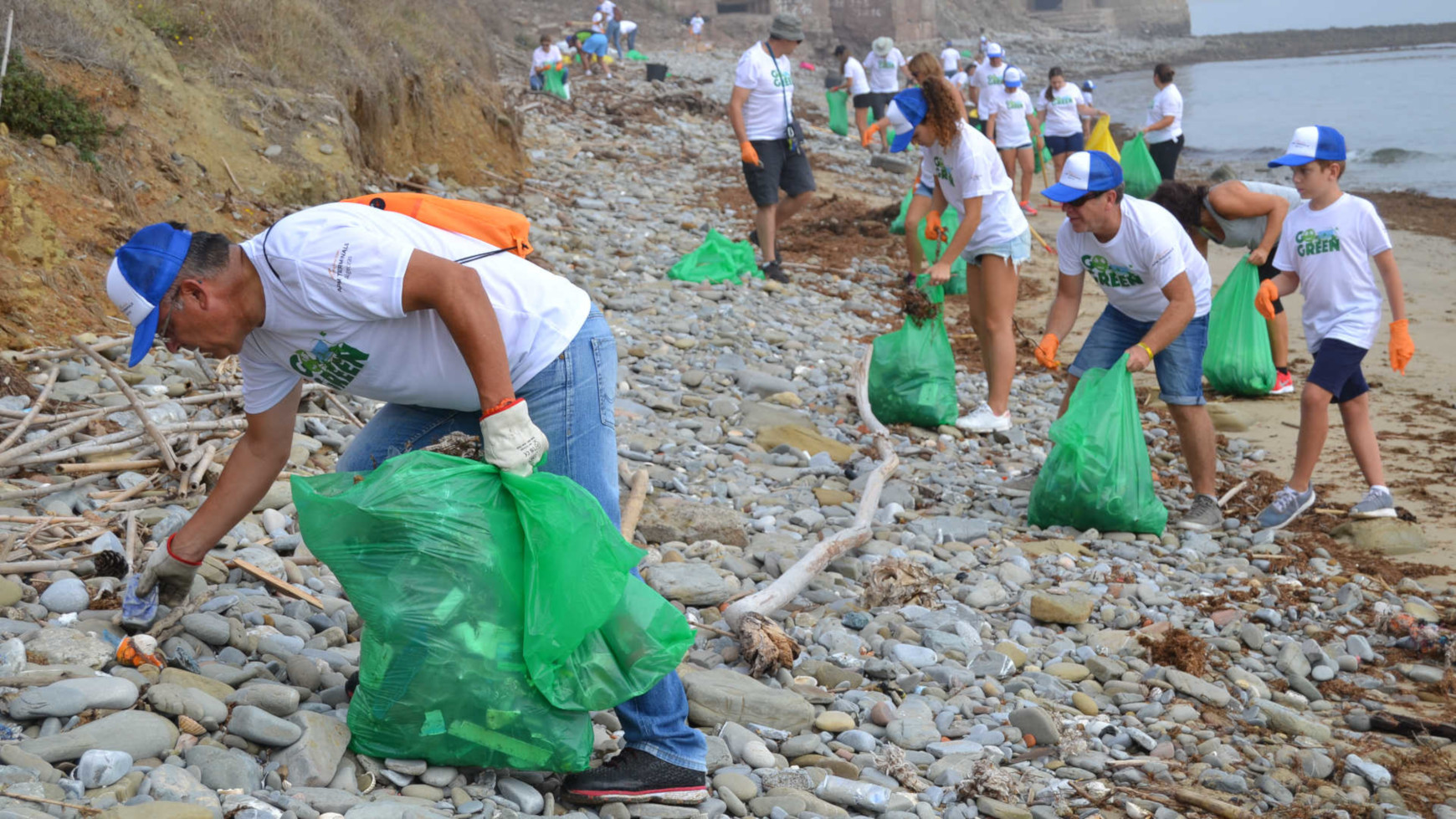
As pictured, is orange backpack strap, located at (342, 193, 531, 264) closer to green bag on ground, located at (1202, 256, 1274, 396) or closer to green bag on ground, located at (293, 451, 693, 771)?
green bag on ground, located at (293, 451, 693, 771)

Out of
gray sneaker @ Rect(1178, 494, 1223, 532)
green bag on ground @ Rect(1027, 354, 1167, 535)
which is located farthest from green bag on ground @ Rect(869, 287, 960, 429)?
gray sneaker @ Rect(1178, 494, 1223, 532)

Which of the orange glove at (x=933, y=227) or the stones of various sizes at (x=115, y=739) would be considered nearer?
the stones of various sizes at (x=115, y=739)

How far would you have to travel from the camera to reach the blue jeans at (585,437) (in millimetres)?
2486

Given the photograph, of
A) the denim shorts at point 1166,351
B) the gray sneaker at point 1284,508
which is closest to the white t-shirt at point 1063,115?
the denim shorts at point 1166,351

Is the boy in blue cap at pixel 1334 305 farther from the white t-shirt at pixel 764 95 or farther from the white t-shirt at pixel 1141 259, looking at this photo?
the white t-shirt at pixel 764 95

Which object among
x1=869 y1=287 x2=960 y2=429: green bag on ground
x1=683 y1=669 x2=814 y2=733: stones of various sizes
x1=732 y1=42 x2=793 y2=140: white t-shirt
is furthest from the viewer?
x1=732 y1=42 x2=793 y2=140: white t-shirt

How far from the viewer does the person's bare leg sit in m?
4.80

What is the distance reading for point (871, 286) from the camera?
9.59 metres

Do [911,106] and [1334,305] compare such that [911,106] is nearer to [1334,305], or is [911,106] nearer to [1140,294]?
[1140,294]

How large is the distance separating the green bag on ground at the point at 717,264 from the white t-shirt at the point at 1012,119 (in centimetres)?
486

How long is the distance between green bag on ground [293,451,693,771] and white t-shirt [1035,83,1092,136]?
11431 mm

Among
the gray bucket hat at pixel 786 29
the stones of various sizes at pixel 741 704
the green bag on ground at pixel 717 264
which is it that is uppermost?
the gray bucket hat at pixel 786 29

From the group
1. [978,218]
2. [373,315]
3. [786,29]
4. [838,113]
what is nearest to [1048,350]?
[978,218]

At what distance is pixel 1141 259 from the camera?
4484 mm
